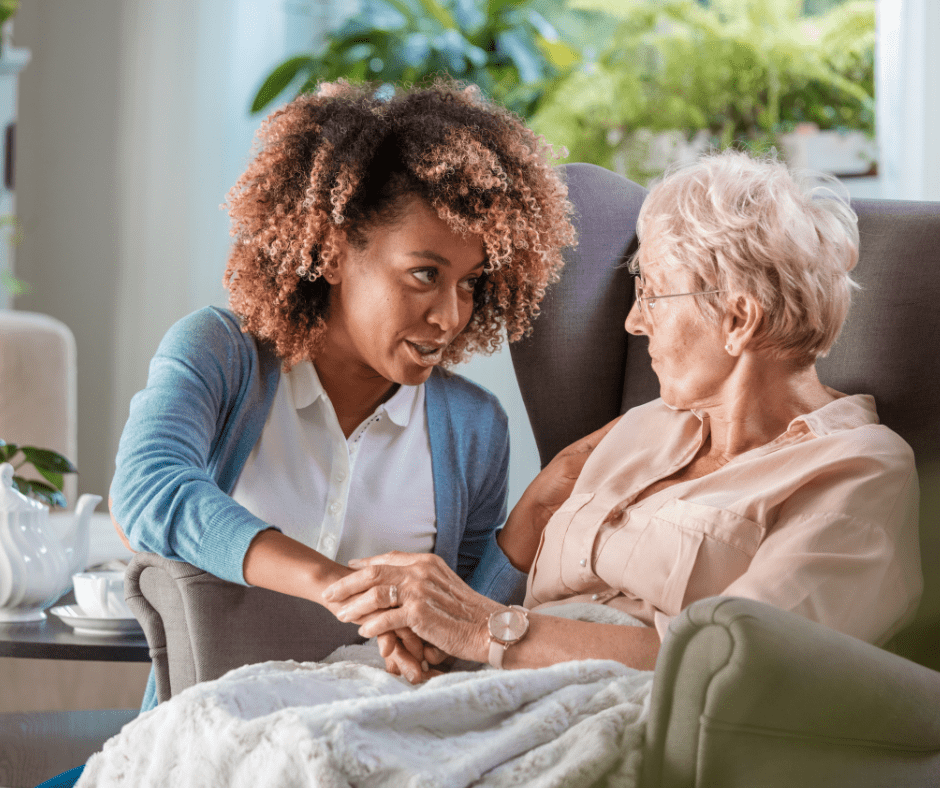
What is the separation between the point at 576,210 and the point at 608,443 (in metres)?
0.41

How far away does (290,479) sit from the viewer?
1416mm

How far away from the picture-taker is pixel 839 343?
4.65ft

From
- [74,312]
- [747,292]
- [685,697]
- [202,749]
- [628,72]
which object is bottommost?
[74,312]

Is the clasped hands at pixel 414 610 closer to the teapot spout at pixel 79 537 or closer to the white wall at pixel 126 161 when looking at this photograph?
the teapot spout at pixel 79 537

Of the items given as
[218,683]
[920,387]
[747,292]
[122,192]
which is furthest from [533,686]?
[122,192]

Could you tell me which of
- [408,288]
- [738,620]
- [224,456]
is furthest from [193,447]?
[738,620]

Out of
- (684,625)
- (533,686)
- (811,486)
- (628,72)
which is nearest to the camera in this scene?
(684,625)

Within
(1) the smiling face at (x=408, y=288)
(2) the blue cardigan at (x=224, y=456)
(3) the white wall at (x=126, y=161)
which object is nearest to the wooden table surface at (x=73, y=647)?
(2) the blue cardigan at (x=224, y=456)

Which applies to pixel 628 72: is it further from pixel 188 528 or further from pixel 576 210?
pixel 188 528

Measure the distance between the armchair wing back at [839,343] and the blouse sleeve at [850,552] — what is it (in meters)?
0.14

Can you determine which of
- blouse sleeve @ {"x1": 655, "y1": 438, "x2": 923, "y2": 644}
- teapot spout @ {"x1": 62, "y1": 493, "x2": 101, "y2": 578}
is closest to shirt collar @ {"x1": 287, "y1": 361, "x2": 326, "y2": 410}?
teapot spout @ {"x1": 62, "y1": 493, "x2": 101, "y2": 578}

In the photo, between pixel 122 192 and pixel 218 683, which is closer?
pixel 218 683

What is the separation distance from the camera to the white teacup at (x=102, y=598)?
1.50 meters

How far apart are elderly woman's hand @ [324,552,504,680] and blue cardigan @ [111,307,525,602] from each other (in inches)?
5.5
